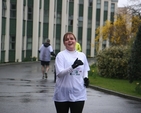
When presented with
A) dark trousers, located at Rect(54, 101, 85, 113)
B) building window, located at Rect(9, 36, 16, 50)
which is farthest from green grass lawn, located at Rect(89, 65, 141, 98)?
building window, located at Rect(9, 36, 16, 50)

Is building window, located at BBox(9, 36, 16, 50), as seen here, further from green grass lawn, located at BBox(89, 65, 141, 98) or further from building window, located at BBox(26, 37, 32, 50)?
green grass lawn, located at BBox(89, 65, 141, 98)

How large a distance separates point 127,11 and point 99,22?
19.5 metres

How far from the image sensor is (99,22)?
2552 inches

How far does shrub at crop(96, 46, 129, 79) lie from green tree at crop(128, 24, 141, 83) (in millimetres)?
3638

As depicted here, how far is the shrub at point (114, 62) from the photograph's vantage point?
22547mm

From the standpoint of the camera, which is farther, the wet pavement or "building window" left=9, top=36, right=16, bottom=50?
"building window" left=9, top=36, right=16, bottom=50

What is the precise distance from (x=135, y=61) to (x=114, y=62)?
426 cm

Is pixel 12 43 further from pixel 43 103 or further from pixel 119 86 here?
pixel 43 103

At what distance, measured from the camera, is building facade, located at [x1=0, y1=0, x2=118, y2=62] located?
1524 inches

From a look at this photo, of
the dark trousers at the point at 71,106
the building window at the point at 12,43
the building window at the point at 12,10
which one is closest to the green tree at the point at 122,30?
the building window at the point at 12,43

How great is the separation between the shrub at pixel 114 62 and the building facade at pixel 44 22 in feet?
47.1

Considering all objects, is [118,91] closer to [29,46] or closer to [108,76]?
[108,76]

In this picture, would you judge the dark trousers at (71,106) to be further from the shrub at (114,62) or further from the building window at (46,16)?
the building window at (46,16)

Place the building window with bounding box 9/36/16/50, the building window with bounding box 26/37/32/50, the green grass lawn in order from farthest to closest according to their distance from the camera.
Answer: the building window with bounding box 26/37/32/50, the building window with bounding box 9/36/16/50, the green grass lawn
